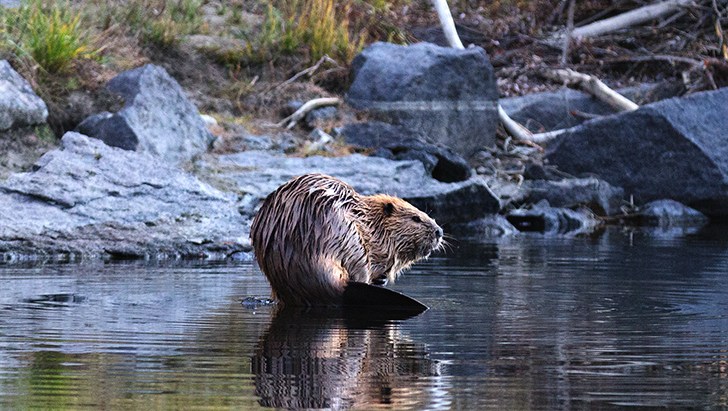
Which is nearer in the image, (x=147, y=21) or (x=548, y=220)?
(x=548, y=220)

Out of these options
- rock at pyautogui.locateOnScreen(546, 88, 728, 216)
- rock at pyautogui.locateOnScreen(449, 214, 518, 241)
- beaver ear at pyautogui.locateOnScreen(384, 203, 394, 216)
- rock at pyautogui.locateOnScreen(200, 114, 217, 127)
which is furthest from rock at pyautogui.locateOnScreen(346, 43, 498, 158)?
beaver ear at pyautogui.locateOnScreen(384, 203, 394, 216)

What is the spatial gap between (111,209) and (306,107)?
4523mm

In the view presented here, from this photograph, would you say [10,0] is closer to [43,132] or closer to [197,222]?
[43,132]

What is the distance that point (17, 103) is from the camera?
11234mm

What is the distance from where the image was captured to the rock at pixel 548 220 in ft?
41.9

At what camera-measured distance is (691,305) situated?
254 inches

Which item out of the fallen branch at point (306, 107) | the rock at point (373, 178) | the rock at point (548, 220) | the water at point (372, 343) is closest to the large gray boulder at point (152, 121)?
the rock at point (373, 178)

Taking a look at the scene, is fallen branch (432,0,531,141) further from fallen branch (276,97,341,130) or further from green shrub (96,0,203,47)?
green shrub (96,0,203,47)

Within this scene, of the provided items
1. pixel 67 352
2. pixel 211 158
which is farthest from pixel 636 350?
pixel 211 158

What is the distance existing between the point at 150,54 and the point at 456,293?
7.82 metres

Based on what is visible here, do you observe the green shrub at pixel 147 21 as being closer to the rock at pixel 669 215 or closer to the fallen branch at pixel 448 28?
the fallen branch at pixel 448 28

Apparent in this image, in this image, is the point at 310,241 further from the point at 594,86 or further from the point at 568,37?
the point at 568,37

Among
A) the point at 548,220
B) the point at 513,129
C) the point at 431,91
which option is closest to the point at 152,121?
the point at 431,91

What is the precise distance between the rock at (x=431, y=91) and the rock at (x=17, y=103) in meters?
3.87
